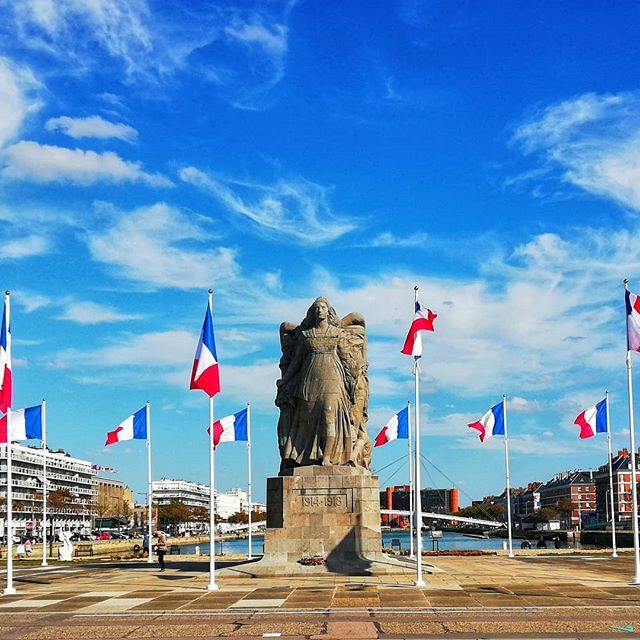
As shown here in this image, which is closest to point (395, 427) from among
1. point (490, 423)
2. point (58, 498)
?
point (490, 423)

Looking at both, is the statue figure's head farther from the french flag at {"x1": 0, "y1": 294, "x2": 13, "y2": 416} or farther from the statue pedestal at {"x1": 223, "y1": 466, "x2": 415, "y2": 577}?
the french flag at {"x1": 0, "y1": 294, "x2": 13, "y2": 416}

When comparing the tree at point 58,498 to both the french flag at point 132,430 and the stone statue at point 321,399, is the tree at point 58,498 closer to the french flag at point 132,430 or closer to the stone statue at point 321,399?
the french flag at point 132,430

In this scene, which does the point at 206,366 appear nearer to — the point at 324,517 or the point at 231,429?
the point at 324,517

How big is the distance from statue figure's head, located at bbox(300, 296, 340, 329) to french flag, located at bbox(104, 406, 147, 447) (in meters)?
13.6

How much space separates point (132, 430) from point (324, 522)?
16.3 metres

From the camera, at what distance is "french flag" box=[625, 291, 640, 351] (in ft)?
110

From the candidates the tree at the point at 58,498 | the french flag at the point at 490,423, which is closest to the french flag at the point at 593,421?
the french flag at the point at 490,423

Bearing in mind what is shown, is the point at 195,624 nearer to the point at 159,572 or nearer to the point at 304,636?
the point at 304,636

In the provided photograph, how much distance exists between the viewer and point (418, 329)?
3353 centimetres

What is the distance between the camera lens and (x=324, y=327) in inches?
1565

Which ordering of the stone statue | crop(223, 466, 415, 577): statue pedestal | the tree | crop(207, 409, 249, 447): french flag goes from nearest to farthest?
crop(223, 466, 415, 577): statue pedestal
the stone statue
crop(207, 409, 249, 447): french flag
the tree

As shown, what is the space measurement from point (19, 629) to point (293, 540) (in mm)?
15862

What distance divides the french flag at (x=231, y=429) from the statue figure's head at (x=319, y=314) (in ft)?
42.4

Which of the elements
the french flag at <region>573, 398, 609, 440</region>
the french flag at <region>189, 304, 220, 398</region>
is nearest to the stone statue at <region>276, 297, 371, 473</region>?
the french flag at <region>189, 304, 220, 398</region>
